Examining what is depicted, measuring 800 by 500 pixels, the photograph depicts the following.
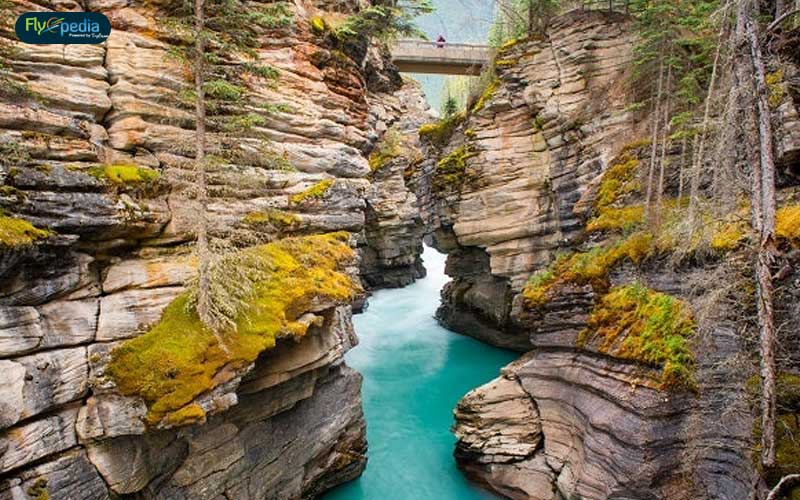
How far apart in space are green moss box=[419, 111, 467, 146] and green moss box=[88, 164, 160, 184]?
20214 millimetres

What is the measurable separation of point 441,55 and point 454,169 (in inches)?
399

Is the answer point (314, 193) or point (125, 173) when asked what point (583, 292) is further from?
point (125, 173)

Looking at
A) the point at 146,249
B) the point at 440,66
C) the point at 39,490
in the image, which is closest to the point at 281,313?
the point at 146,249

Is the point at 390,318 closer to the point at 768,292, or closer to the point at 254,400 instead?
the point at 254,400

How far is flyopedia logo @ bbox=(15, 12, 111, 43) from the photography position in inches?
418

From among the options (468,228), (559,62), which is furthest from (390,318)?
(559,62)

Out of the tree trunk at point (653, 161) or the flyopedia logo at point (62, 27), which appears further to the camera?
the tree trunk at point (653, 161)

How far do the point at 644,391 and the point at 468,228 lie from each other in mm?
14759

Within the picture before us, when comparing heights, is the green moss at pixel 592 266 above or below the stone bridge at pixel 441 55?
below

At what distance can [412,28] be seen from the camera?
18.9 meters

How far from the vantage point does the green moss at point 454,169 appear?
25.5 m

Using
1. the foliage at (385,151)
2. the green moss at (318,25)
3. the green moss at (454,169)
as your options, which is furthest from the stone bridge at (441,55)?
the green moss at (318,25)

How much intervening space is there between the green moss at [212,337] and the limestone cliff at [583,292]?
745 cm

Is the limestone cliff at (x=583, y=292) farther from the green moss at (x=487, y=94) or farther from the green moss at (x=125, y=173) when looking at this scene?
the green moss at (x=125, y=173)
